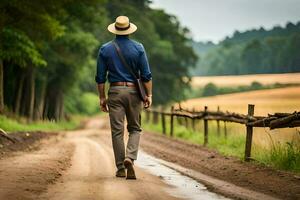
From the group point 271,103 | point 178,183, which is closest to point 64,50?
point 271,103

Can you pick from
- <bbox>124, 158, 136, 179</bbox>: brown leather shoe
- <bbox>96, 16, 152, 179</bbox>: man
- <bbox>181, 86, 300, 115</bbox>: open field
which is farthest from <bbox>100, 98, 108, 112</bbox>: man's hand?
<bbox>181, 86, 300, 115</bbox>: open field

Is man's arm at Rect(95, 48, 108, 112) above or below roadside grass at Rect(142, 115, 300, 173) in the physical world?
above

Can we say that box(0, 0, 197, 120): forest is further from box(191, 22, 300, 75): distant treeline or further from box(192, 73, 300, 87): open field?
box(191, 22, 300, 75): distant treeline

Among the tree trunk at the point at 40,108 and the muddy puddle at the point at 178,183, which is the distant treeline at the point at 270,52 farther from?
the tree trunk at the point at 40,108

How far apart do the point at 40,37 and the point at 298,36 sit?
11415 millimetres

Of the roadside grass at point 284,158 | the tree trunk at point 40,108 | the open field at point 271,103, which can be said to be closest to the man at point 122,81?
the roadside grass at point 284,158

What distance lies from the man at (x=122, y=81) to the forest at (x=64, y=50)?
478 inches

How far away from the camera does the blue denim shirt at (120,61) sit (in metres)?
9.95

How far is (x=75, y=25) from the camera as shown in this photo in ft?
119

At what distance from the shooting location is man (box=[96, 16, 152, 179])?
32.6 feet

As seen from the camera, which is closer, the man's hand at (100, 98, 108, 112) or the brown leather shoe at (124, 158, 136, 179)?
the brown leather shoe at (124, 158, 136, 179)

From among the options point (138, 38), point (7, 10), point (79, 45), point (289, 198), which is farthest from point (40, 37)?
point (138, 38)

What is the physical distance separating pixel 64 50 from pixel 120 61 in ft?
84.5

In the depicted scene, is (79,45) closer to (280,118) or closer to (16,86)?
(16,86)
